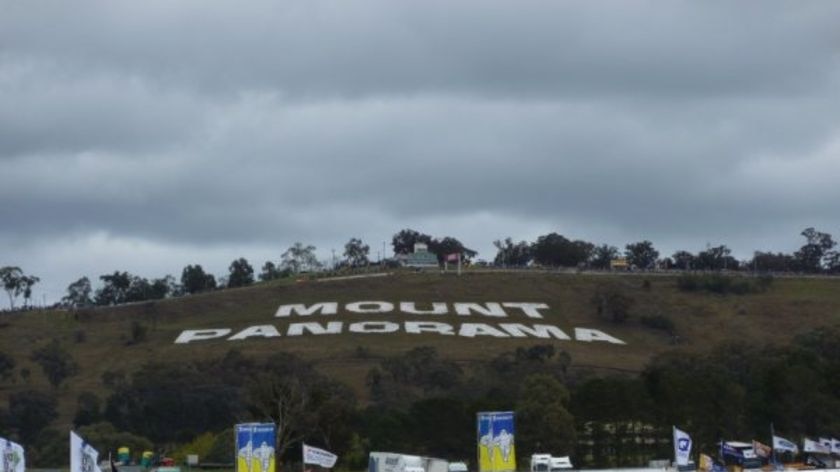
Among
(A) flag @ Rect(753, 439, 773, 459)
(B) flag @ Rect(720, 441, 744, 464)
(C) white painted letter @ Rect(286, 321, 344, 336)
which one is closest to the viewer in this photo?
(A) flag @ Rect(753, 439, 773, 459)

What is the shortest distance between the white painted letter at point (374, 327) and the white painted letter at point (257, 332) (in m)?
8.98

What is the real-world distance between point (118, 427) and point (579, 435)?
4077cm

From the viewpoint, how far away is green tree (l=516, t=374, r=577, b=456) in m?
99.6

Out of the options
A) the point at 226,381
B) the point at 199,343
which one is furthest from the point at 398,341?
the point at 226,381

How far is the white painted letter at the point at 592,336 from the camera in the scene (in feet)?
593

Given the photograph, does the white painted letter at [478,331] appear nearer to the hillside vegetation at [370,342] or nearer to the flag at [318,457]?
the hillside vegetation at [370,342]

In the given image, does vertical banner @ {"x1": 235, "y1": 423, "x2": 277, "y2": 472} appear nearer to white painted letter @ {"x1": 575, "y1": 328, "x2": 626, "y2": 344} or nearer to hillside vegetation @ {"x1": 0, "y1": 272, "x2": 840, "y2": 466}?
hillside vegetation @ {"x1": 0, "y1": 272, "x2": 840, "y2": 466}

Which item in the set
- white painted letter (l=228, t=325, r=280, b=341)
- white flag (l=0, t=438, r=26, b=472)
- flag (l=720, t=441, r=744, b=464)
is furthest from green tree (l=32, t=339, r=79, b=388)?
white flag (l=0, t=438, r=26, b=472)

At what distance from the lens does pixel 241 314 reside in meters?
199

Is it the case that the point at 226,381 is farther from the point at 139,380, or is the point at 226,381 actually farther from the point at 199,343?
the point at 199,343

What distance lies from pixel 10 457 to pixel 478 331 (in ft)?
456

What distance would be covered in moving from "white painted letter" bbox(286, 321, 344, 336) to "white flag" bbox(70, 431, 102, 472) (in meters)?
138

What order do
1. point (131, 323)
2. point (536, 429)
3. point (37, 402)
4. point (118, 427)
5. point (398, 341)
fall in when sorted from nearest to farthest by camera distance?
point (536, 429)
point (118, 427)
point (37, 402)
point (398, 341)
point (131, 323)

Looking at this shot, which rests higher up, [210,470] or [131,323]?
[131,323]
